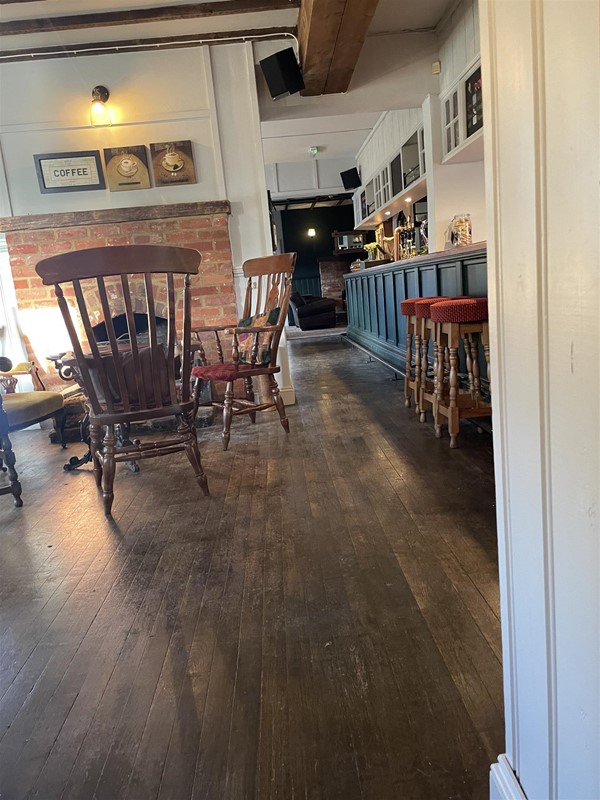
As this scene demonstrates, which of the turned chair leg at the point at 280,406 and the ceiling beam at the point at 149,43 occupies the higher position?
the ceiling beam at the point at 149,43

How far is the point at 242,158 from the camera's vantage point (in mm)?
3912

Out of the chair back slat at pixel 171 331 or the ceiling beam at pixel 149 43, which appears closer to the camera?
the chair back slat at pixel 171 331

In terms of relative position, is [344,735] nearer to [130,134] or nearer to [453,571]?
[453,571]

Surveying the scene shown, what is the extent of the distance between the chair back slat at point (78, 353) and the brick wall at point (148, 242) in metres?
1.95

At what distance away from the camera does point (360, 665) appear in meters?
1.18

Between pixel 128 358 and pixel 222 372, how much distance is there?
81 cm

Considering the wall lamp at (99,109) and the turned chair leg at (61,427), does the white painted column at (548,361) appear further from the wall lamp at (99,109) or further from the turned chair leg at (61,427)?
the wall lamp at (99,109)

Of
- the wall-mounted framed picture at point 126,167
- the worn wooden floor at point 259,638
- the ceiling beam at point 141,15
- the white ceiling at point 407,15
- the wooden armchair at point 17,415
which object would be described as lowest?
the worn wooden floor at point 259,638

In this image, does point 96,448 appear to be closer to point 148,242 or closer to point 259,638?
point 259,638

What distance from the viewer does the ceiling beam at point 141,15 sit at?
3541mm

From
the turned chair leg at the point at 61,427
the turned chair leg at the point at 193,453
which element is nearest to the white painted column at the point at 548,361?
the turned chair leg at the point at 193,453

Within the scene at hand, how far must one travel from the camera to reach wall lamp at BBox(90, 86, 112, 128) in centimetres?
375

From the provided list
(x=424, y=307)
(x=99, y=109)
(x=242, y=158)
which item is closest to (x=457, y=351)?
(x=424, y=307)

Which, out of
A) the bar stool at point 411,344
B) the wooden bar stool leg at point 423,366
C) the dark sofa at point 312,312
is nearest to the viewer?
the wooden bar stool leg at point 423,366
